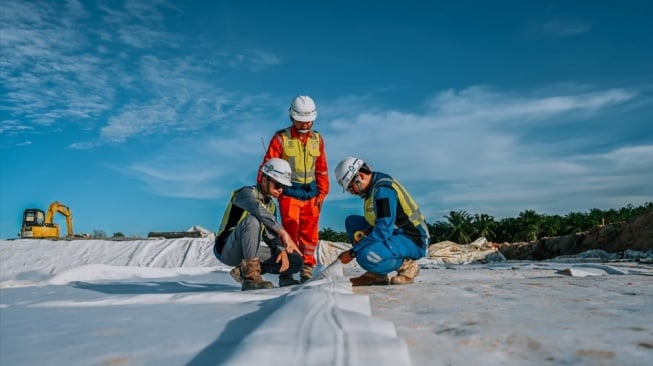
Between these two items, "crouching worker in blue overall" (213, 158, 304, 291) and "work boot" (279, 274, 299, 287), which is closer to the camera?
"crouching worker in blue overall" (213, 158, 304, 291)

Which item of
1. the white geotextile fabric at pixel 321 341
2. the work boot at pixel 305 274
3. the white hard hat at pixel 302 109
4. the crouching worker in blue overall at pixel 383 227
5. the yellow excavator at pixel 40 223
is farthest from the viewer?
the yellow excavator at pixel 40 223

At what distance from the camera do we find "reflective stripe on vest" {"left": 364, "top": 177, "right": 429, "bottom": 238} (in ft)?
11.5

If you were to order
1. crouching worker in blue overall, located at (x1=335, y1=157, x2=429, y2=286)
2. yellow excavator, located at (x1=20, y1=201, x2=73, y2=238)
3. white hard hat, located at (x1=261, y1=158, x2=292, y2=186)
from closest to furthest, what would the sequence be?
crouching worker in blue overall, located at (x1=335, y1=157, x2=429, y2=286), white hard hat, located at (x1=261, y1=158, x2=292, y2=186), yellow excavator, located at (x1=20, y1=201, x2=73, y2=238)

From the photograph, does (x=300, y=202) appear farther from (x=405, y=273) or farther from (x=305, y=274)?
(x=405, y=273)

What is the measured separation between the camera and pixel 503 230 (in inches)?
1023

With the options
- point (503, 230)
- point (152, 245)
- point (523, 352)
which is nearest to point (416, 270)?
point (523, 352)

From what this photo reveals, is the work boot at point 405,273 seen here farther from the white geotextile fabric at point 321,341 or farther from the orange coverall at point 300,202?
the white geotextile fabric at point 321,341

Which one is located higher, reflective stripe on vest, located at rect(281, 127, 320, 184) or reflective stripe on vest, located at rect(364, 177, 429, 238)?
reflective stripe on vest, located at rect(281, 127, 320, 184)

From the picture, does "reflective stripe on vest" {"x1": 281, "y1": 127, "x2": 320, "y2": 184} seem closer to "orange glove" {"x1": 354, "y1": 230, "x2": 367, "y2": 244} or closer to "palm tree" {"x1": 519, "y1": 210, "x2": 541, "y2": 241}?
"orange glove" {"x1": 354, "y1": 230, "x2": 367, "y2": 244}

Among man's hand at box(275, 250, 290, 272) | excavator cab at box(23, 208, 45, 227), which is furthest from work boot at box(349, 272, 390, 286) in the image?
excavator cab at box(23, 208, 45, 227)

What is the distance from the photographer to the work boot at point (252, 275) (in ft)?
11.7

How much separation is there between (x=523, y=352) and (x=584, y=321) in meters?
0.63

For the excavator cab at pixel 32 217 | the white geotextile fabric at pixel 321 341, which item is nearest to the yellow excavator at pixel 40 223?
the excavator cab at pixel 32 217

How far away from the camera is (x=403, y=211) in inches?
140
